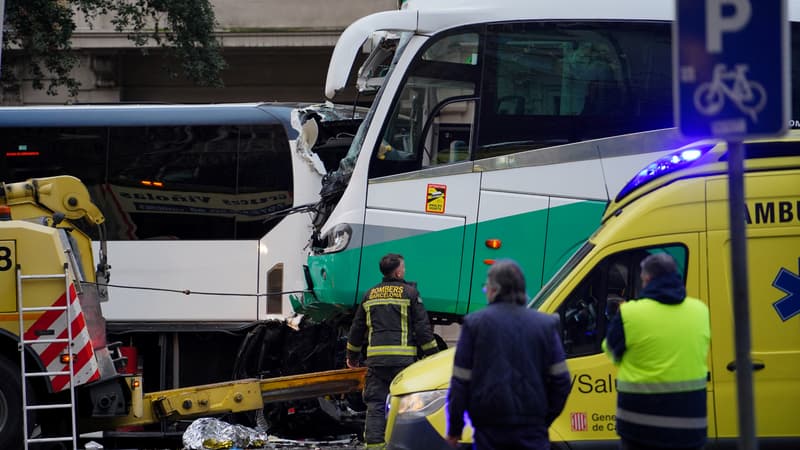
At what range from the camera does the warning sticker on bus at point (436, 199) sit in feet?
34.8

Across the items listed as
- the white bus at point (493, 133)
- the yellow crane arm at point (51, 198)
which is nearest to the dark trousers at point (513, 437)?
the white bus at point (493, 133)

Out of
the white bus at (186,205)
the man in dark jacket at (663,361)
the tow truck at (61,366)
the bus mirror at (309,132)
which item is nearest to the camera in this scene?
the man in dark jacket at (663,361)

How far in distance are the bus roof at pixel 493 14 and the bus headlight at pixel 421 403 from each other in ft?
13.0

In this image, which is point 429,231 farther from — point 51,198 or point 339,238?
point 51,198

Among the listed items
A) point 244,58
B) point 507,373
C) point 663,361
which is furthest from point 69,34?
point 663,361

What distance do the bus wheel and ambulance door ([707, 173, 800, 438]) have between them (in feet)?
18.7

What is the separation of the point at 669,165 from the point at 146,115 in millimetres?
8584

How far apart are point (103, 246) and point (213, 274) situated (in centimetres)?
249

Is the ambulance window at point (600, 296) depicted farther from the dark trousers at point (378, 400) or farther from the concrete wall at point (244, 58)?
the concrete wall at point (244, 58)

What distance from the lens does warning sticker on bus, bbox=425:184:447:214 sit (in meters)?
10.6

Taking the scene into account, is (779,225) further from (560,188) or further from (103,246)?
(103,246)

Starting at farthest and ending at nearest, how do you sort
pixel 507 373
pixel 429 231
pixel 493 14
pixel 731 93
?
1. pixel 493 14
2. pixel 429 231
3. pixel 507 373
4. pixel 731 93

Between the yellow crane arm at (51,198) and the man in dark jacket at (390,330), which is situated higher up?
the yellow crane arm at (51,198)

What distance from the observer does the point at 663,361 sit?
6090mm
